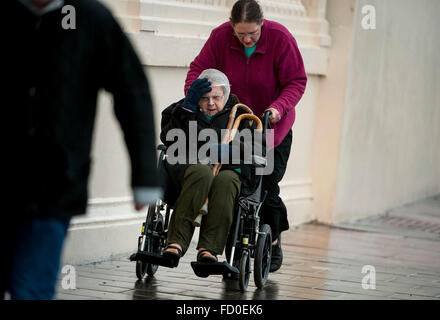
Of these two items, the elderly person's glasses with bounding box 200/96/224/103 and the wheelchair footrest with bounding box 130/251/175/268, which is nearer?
the wheelchair footrest with bounding box 130/251/175/268

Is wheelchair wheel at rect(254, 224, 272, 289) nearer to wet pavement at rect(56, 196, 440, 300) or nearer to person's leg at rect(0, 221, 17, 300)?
wet pavement at rect(56, 196, 440, 300)

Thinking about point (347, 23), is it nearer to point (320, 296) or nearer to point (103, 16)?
point (320, 296)

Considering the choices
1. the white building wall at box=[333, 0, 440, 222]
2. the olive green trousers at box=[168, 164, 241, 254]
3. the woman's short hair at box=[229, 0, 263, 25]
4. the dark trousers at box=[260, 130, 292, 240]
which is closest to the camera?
the olive green trousers at box=[168, 164, 241, 254]

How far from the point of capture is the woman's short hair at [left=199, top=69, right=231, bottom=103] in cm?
595

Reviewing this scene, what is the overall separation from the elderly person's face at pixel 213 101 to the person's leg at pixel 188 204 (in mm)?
425

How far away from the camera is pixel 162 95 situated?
24.6 ft

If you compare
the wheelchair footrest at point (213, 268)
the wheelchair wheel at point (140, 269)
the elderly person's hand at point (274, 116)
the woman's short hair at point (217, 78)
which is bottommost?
the wheelchair wheel at point (140, 269)

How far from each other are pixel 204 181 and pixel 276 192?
4.23ft

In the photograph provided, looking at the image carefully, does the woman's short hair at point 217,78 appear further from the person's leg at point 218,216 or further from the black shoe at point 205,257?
the black shoe at point 205,257

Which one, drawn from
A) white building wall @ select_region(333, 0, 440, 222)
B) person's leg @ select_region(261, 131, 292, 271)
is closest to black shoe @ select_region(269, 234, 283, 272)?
person's leg @ select_region(261, 131, 292, 271)

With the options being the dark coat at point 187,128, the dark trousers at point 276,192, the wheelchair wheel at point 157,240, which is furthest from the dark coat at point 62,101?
the dark trousers at point 276,192

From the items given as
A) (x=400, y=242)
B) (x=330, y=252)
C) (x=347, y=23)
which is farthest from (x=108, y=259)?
(x=347, y=23)

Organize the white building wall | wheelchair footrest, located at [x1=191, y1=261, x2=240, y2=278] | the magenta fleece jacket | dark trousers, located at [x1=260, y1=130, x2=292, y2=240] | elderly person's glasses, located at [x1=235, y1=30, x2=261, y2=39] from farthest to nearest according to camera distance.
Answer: the white building wall → dark trousers, located at [x1=260, y1=130, x2=292, y2=240] → the magenta fleece jacket → elderly person's glasses, located at [x1=235, y1=30, x2=261, y2=39] → wheelchair footrest, located at [x1=191, y1=261, x2=240, y2=278]

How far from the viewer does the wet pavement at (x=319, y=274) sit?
5954 millimetres
